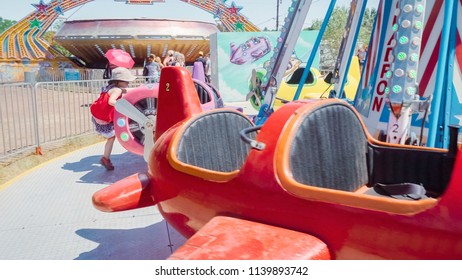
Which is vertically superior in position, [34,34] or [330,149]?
[34,34]

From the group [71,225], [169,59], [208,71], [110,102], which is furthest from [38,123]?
[208,71]

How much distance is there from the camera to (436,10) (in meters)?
3.67

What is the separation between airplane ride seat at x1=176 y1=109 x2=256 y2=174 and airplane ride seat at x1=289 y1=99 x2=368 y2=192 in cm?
64

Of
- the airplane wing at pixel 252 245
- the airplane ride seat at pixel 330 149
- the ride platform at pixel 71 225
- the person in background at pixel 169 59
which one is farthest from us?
the person in background at pixel 169 59

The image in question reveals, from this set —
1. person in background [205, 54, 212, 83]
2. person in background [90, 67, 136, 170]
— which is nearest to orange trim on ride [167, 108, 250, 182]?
person in background [90, 67, 136, 170]

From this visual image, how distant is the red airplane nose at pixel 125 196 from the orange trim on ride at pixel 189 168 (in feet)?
1.00

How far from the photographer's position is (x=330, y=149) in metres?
1.99

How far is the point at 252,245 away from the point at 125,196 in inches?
39.8

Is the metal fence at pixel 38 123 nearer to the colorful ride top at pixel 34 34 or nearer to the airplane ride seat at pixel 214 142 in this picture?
the airplane ride seat at pixel 214 142

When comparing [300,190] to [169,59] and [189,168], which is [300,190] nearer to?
[189,168]

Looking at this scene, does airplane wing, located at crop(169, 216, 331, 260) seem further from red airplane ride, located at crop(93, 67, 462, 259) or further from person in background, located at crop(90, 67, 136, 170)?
person in background, located at crop(90, 67, 136, 170)

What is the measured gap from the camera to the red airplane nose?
2.29m

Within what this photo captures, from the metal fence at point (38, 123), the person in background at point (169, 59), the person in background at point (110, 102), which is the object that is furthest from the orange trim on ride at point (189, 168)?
the person in background at point (169, 59)

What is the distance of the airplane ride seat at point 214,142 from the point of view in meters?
2.30
